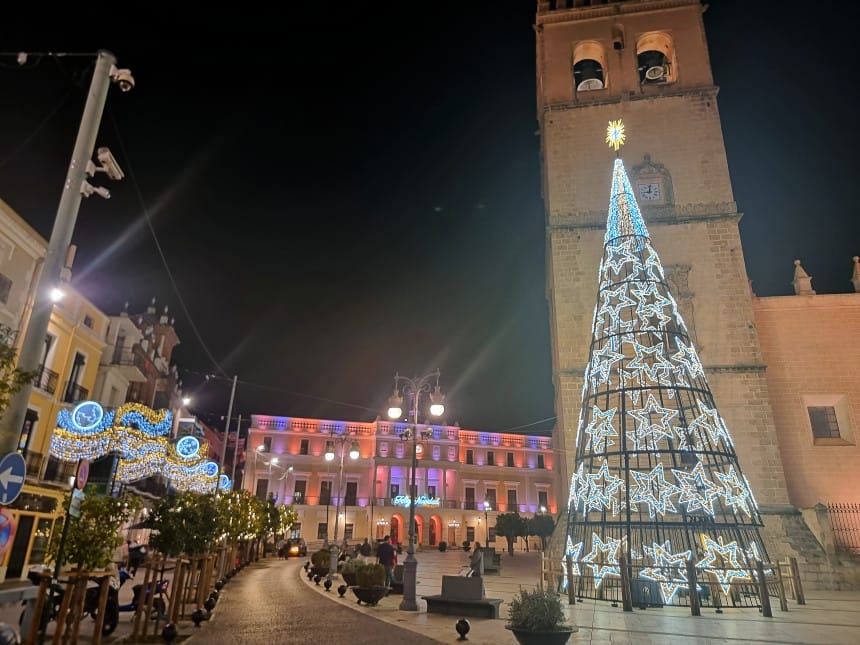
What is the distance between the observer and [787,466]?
20.5m

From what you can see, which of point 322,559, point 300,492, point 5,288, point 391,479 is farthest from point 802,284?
point 300,492

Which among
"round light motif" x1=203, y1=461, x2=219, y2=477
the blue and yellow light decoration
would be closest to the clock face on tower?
the blue and yellow light decoration

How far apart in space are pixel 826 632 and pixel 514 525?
28374mm

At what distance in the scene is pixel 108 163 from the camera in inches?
292

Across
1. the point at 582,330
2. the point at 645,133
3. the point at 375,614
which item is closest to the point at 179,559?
the point at 375,614

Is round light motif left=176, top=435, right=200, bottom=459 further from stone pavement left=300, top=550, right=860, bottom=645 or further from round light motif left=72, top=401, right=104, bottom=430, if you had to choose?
stone pavement left=300, top=550, right=860, bottom=645

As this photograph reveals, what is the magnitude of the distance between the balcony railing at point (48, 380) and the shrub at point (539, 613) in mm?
19836

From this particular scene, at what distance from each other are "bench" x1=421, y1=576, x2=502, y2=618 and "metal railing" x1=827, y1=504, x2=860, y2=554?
47.4 feet

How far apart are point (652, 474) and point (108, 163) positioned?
13.1 m

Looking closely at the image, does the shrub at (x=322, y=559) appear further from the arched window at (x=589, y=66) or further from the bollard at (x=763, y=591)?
the arched window at (x=589, y=66)

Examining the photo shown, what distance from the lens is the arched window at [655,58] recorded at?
986 inches

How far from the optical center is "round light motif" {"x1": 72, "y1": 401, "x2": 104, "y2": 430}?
14711 mm

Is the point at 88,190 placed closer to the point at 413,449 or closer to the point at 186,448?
the point at 413,449

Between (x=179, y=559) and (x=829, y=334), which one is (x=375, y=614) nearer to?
(x=179, y=559)
